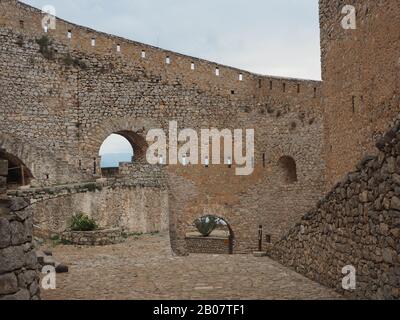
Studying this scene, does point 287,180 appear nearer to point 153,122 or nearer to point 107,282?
point 153,122

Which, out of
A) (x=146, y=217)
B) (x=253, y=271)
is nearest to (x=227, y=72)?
(x=146, y=217)

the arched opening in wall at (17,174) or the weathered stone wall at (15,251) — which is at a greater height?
the arched opening in wall at (17,174)

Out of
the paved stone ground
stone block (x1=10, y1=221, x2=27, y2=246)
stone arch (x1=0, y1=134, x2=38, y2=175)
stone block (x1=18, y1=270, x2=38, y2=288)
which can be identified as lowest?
the paved stone ground

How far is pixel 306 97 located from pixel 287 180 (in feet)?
11.8

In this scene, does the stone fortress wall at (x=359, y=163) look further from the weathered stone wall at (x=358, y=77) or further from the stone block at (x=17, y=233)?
the stone block at (x=17, y=233)

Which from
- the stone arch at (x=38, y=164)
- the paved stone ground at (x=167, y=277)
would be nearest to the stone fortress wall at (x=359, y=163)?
the paved stone ground at (x=167, y=277)

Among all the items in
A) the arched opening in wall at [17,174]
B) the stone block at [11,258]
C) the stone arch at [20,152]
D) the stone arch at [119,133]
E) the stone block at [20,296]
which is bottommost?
the stone block at [20,296]

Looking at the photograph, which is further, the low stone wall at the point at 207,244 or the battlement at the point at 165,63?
the low stone wall at the point at 207,244

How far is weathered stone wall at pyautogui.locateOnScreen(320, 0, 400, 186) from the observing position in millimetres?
7957

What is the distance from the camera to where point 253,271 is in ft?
29.5

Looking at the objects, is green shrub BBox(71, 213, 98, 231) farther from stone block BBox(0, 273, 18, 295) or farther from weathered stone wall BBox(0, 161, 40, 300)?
stone block BBox(0, 273, 18, 295)

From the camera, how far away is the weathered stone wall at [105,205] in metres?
12.3

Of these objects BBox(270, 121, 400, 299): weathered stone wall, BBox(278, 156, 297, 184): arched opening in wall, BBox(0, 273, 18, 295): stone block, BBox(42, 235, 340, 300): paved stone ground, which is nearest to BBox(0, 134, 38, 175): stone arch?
BBox(42, 235, 340, 300): paved stone ground

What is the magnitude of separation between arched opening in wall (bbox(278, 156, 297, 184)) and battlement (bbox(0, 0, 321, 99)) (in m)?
2.76
